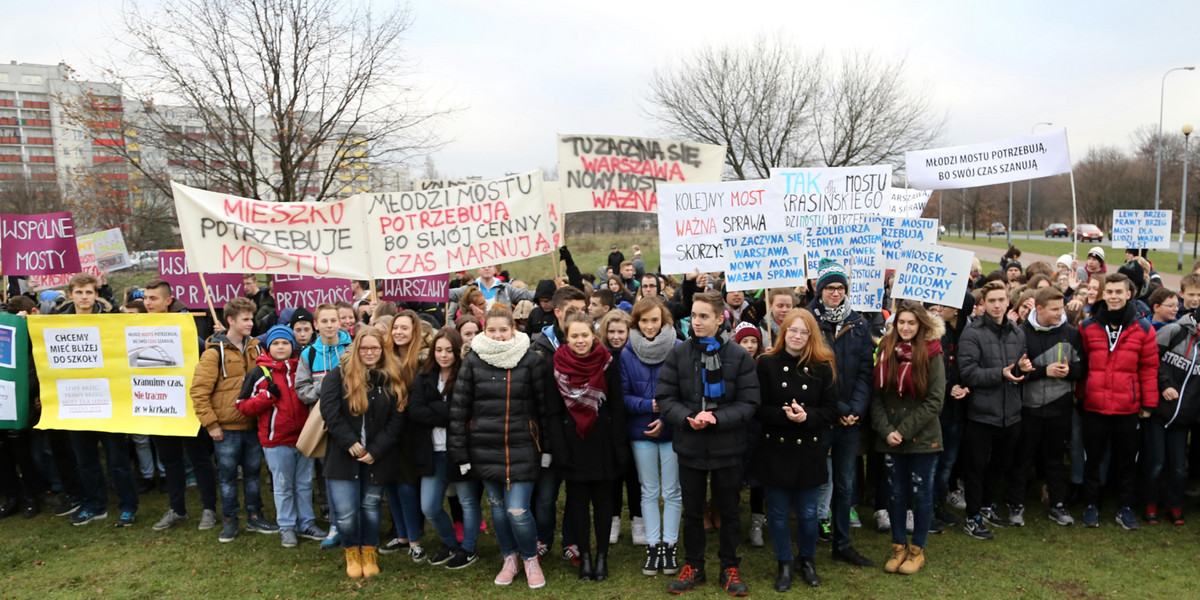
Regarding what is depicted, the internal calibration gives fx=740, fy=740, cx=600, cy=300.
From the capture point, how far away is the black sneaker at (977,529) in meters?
6.13

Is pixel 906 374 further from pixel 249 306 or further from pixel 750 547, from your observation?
pixel 249 306

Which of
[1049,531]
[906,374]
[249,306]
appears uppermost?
[249,306]

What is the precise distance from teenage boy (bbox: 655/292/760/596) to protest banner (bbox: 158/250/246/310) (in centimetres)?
623

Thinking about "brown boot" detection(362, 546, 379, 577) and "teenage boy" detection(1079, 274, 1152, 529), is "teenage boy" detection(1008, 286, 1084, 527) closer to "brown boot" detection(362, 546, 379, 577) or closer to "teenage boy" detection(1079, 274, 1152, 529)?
"teenage boy" detection(1079, 274, 1152, 529)

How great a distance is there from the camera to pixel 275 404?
611cm

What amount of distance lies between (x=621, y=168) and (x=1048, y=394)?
527 centimetres

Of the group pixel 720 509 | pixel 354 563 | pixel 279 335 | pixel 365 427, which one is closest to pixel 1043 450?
pixel 720 509

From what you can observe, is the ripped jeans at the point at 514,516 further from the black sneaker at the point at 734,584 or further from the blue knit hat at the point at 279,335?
the blue knit hat at the point at 279,335

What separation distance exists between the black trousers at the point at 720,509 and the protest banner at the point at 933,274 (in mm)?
2662

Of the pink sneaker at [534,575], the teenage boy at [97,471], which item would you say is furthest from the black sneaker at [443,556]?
the teenage boy at [97,471]

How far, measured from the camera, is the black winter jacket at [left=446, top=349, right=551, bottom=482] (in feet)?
17.1

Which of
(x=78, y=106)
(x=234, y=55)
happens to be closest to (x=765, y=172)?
(x=234, y=55)

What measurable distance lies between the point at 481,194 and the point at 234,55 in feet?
31.5

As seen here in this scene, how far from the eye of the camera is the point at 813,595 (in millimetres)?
5090
